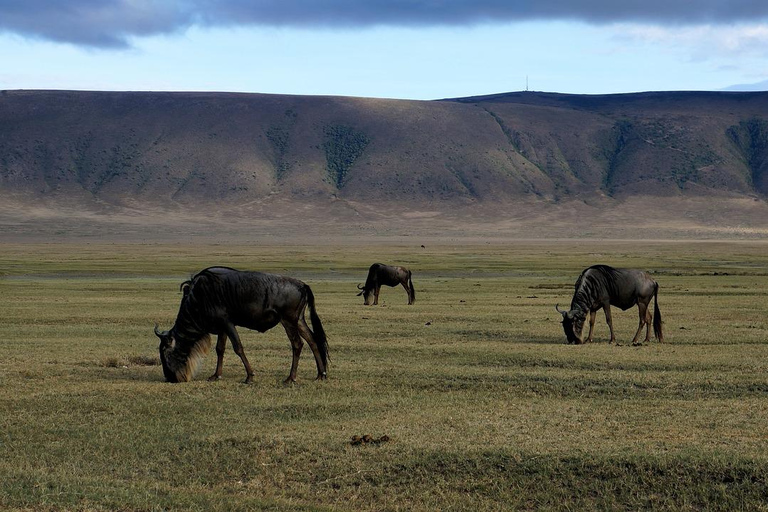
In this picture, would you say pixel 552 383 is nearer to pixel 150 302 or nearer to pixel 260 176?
pixel 150 302

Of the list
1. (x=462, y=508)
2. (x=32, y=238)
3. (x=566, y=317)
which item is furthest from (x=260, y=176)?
(x=462, y=508)

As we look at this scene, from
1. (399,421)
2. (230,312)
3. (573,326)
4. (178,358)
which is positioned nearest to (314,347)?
(230,312)

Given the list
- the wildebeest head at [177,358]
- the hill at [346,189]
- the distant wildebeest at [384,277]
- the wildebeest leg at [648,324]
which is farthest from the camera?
the hill at [346,189]

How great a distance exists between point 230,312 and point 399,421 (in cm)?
422

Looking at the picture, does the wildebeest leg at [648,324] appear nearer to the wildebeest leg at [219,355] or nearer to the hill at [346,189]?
the wildebeest leg at [219,355]

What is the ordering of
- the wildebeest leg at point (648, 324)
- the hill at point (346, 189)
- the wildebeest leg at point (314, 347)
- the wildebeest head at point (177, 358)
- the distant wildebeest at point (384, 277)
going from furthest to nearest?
the hill at point (346, 189) < the distant wildebeest at point (384, 277) < the wildebeest leg at point (648, 324) < the wildebeest leg at point (314, 347) < the wildebeest head at point (177, 358)

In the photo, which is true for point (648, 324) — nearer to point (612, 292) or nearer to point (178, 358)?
point (612, 292)

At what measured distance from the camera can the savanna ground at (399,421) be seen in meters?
9.99

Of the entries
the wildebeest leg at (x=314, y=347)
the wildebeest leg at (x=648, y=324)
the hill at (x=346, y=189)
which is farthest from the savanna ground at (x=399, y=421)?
the hill at (x=346, y=189)

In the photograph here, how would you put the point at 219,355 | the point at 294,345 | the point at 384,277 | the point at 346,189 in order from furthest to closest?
1. the point at 346,189
2. the point at 384,277
3. the point at 219,355
4. the point at 294,345

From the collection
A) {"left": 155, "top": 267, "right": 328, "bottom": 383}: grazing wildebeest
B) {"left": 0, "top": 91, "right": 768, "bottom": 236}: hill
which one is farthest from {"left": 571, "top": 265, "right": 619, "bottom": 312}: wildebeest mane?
{"left": 0, "top": 91, "right": 768, "bottom": 236}: hill

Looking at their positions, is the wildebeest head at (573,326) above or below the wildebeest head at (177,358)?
below

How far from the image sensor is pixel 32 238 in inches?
4764

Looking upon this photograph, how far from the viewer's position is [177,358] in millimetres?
15977
